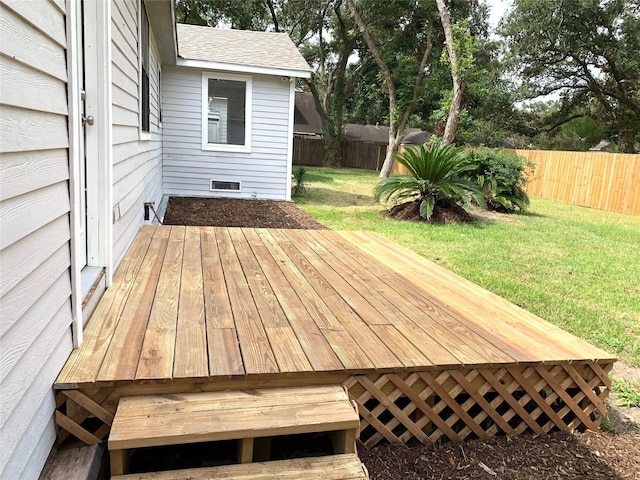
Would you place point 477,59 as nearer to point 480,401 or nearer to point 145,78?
point 145,78

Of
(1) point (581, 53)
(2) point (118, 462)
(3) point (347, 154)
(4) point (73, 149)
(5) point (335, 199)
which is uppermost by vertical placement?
(1) point (581, 53)

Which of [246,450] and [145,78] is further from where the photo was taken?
[145,78]

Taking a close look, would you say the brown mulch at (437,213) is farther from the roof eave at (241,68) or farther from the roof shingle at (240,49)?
the roof shingle at (240,49)

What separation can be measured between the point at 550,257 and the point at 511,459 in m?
4.65

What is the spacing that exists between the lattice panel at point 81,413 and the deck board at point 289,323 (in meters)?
0.06

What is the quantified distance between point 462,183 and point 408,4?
1255 cm

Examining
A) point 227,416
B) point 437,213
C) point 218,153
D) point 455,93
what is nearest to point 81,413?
point 227,416

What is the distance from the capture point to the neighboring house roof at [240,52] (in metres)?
8.93

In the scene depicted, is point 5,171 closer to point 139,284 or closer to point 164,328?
point 164,328

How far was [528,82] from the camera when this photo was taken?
20.3m

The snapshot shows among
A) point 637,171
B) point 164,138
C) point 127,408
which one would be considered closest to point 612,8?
point 637,171

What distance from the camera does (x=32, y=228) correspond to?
4.59 ft

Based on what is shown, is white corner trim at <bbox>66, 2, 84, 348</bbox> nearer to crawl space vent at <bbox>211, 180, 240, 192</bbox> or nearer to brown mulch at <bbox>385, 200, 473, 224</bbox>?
brown mulch at <bbox>385, 200, 473, 224</bbox>

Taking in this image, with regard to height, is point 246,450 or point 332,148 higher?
point 332,148
